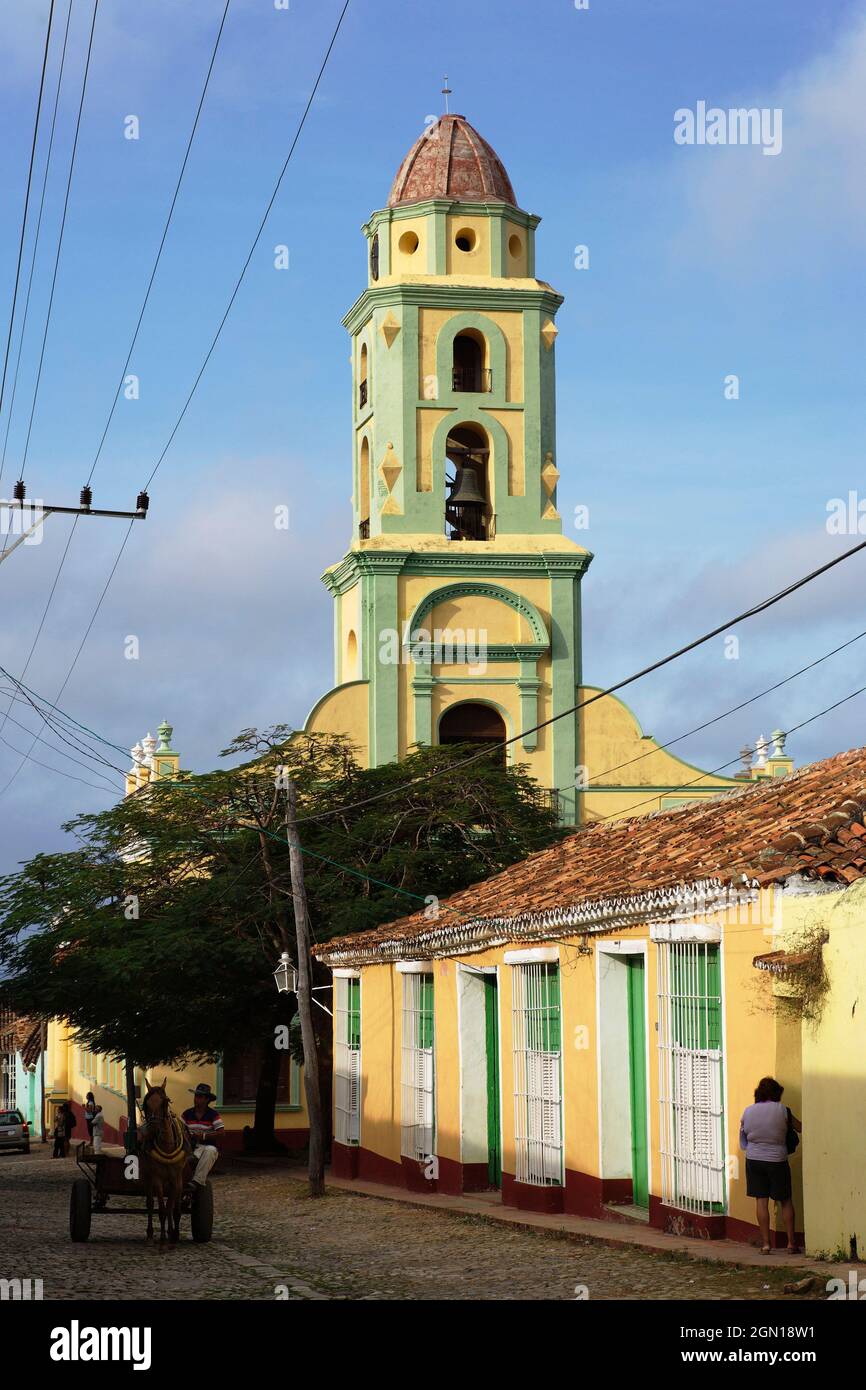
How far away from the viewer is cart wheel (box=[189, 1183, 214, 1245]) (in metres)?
15.5

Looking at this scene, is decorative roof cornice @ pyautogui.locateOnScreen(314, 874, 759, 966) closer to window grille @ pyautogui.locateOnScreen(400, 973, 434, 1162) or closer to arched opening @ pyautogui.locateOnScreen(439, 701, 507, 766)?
window grille @ pyautogui.locateOnScreen(400, 973, 434, 1162)

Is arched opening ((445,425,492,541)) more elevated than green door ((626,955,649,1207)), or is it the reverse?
arched opening ((445,425,492,541))

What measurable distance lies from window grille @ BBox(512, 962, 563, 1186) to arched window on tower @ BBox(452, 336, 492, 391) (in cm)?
2057

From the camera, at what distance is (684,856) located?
618 inches

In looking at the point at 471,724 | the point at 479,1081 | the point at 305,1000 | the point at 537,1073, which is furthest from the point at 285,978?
the point at 471,724

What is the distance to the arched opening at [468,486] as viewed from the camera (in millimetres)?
36750

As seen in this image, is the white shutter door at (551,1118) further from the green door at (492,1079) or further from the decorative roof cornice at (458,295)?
the decorative roof cornice at (458,295)

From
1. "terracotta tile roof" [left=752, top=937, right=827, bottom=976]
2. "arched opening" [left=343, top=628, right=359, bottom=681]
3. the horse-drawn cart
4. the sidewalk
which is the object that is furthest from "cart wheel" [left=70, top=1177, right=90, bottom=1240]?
"arched opening" [left=343, top=628, right=359, bottom=681]

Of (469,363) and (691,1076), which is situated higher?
(469,363)

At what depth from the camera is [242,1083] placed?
121 feet

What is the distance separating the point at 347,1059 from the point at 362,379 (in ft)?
56.8

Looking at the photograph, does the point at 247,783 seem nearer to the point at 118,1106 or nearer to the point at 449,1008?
the point at 449,1008

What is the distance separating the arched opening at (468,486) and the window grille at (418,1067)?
1620 centimetres

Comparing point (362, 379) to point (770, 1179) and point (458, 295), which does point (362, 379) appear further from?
point (770, 1179)
